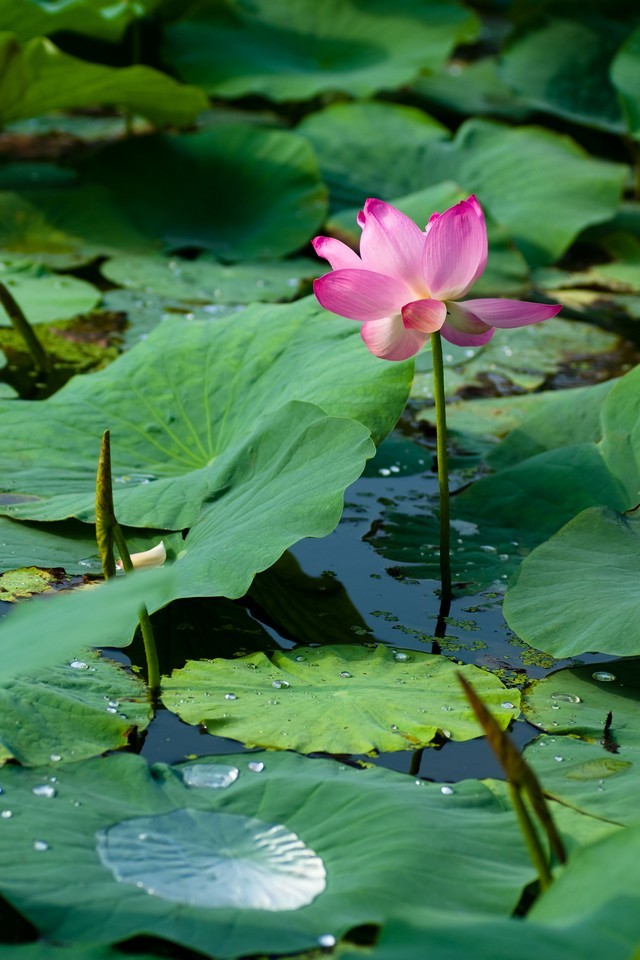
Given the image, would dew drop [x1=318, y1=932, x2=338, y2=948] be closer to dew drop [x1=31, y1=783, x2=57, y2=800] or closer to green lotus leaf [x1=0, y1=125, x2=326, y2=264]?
dew drop [x1=31, y1=783, x2=57, y2=800]

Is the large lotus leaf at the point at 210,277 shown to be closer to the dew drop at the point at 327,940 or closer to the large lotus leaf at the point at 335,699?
the large lotus leaf at the point at 335,699

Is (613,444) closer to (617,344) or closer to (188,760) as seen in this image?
(188,760)

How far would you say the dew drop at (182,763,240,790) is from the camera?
38.1 inches

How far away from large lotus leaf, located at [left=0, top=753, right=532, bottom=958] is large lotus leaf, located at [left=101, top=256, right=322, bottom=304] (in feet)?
4.99

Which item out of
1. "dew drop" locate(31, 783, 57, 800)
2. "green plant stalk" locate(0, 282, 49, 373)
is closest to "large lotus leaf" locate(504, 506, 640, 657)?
"dew drop" locate(31, 783, 57, 800)

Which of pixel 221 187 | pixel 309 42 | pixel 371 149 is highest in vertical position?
pixel 309 42

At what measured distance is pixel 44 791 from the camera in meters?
0.93

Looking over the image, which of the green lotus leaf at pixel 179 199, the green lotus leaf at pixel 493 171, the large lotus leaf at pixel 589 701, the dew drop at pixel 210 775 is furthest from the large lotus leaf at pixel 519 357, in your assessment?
the dew drop at pixel 210 775

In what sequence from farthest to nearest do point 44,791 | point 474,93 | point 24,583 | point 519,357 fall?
1. point 474,93
2. point 519,357
3. point 24,583
4. point 44,791

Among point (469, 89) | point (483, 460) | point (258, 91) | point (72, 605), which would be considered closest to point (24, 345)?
point (483, 460)

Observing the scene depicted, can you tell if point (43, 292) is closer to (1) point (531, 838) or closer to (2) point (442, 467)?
(2) point (442, 467)

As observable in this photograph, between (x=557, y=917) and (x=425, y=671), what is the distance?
1.62ft

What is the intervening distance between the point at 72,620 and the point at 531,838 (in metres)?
0.35

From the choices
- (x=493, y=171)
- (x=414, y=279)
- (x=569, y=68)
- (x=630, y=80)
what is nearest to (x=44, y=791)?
(x=414, y=279)
